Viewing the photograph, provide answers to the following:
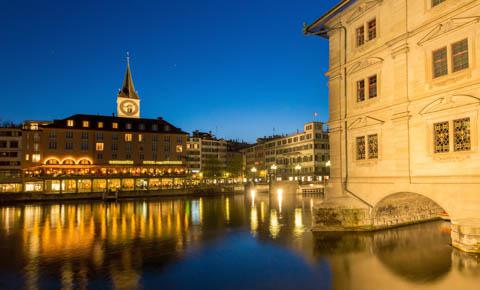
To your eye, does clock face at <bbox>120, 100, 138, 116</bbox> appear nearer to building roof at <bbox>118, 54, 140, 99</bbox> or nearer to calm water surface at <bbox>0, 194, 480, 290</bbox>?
building roof at <bbox>118, 54, 140, 99</bbox>

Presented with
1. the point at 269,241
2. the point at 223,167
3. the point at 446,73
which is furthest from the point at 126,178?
the point at 446,73

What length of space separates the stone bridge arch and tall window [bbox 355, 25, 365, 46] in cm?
1328

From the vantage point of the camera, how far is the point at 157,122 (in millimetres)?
116125

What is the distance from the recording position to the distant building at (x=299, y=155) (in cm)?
11931

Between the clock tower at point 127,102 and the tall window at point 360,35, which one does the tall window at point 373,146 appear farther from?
the clock tower at point 127,102

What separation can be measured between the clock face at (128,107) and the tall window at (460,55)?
397ft

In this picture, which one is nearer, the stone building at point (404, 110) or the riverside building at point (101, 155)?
the stone building at point (404, 110)

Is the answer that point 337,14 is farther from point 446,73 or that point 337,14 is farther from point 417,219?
point 417,219

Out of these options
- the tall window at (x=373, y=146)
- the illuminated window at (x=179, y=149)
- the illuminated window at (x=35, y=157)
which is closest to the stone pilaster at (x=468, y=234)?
the tall window at (x=373, y=146)

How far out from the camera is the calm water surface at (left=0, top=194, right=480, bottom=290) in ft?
62.1

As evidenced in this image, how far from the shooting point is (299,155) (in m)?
126

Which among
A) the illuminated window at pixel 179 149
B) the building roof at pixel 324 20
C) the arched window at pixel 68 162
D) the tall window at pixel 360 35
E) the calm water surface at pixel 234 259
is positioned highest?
the building roof at pixel 324 20

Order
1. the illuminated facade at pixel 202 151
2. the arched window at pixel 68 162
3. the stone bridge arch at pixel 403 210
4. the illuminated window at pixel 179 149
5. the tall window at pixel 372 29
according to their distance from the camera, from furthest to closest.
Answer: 1. the illuminated facade at pixel 202 151
2. the illuminated window at pixel 179 149
3. the arched window at pixel 68 162
4. the stone bridge arch at pixel 403 210
5. the tall window at pixel 372 29

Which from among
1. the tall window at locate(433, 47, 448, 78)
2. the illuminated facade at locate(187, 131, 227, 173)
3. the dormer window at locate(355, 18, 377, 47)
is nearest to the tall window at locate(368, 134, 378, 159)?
the tall window at locate(433, 47, 448, 78)
